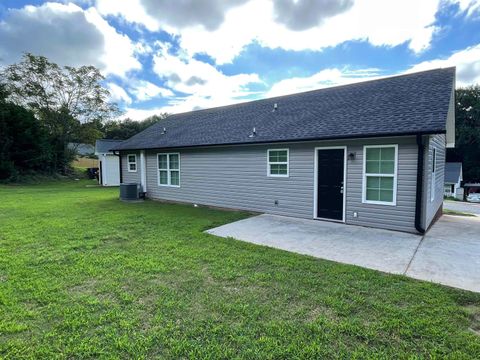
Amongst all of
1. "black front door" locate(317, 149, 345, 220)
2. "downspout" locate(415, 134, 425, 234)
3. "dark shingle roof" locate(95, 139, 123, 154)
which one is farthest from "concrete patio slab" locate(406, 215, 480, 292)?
"dark shingle roof" locate(95, 139, 123, 154)

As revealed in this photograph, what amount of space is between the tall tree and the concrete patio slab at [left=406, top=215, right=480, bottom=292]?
98.2 ft

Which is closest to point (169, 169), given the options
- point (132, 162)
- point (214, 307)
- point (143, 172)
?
point (143, 172)

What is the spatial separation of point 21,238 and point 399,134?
28.5 feet

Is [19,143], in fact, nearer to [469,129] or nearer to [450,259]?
[450,259]

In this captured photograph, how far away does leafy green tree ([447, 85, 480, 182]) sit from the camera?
122 feet

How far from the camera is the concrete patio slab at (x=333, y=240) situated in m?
4.68

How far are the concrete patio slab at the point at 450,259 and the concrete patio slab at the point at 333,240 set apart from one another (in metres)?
0.20

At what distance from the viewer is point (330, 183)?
7449 millimetres

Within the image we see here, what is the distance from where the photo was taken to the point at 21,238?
581 cm

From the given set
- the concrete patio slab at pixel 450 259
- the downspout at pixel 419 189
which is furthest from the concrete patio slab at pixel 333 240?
the downspout at pixel 419 189

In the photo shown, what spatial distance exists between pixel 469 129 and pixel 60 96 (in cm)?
5096

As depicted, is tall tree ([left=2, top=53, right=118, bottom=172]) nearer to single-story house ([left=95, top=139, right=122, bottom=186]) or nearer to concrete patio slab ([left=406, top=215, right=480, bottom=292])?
single-story house ([left=95, top=139, right=122, bottom=186])

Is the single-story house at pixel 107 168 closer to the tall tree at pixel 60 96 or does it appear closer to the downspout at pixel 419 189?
the tall tree at pixel 60 96

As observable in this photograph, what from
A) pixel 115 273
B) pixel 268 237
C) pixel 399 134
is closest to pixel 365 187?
pixel 399 134
